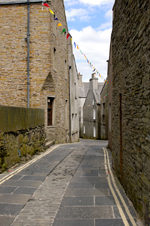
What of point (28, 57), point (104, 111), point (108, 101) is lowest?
point (104, 111)

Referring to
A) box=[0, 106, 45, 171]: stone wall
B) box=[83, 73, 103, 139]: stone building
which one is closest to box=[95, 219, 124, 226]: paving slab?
box=[0, 106, 45, 171]: stone wall

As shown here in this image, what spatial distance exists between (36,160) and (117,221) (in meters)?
5.83

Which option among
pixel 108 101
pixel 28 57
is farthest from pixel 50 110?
pixel 108 101

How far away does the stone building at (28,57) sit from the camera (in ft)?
46.2

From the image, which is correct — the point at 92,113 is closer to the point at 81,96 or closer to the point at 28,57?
the point at 81,96

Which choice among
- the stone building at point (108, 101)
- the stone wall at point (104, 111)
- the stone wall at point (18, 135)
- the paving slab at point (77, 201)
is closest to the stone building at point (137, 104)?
the paving slab at point (77, 201)

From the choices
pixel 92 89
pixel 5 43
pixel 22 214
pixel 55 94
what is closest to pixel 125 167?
pixel 22 214

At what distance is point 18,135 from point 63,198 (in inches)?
167

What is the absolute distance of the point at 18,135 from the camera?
28.9 feet

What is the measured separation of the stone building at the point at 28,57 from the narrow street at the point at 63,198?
6.87 m

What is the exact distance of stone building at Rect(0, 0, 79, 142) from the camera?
554 inches

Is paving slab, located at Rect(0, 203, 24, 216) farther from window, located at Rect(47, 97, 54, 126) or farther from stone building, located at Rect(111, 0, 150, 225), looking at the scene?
window, located at Rect(47, 97, 54, 126)

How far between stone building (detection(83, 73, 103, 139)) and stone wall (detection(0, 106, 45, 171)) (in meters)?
18.0

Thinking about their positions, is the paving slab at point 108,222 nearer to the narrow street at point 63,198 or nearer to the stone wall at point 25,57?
the narrow street at point 63,198
